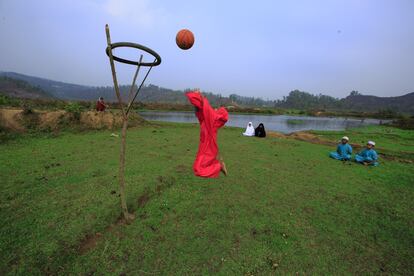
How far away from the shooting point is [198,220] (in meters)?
4.62

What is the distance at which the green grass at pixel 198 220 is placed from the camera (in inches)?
136

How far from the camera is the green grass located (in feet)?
11.4

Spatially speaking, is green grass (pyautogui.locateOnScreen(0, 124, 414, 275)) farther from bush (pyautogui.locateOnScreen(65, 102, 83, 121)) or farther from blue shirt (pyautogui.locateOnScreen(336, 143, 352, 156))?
bush (pyautogui.locateOnScreen(65, 102, 83, 121))

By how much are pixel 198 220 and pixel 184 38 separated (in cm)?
399

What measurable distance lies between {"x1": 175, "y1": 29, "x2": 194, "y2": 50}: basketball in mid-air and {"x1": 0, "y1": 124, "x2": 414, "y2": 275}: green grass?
3.70 meters

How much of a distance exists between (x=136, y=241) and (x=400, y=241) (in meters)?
5.08

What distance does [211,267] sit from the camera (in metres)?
3.40

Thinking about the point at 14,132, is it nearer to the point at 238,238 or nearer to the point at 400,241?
the point at 238,238

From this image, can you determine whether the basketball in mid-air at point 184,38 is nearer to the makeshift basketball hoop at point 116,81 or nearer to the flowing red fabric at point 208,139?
the makeshift basketball hoop at point 116,81

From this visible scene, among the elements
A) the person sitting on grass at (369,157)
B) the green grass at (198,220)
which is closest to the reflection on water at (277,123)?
the person sitting on grass at (369,157)

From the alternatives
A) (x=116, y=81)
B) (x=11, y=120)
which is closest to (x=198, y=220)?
(x=116, y=81)

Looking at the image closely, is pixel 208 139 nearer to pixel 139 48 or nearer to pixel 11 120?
pixel 139 48

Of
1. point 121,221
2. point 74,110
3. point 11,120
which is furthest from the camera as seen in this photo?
point 74,110

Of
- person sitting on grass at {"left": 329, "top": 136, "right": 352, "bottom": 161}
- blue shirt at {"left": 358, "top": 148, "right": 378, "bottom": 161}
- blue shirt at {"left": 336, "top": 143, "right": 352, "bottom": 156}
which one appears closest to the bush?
person sitting on grass at {"left": 329, "top": 136, "right": 352, "bottom": 161}
